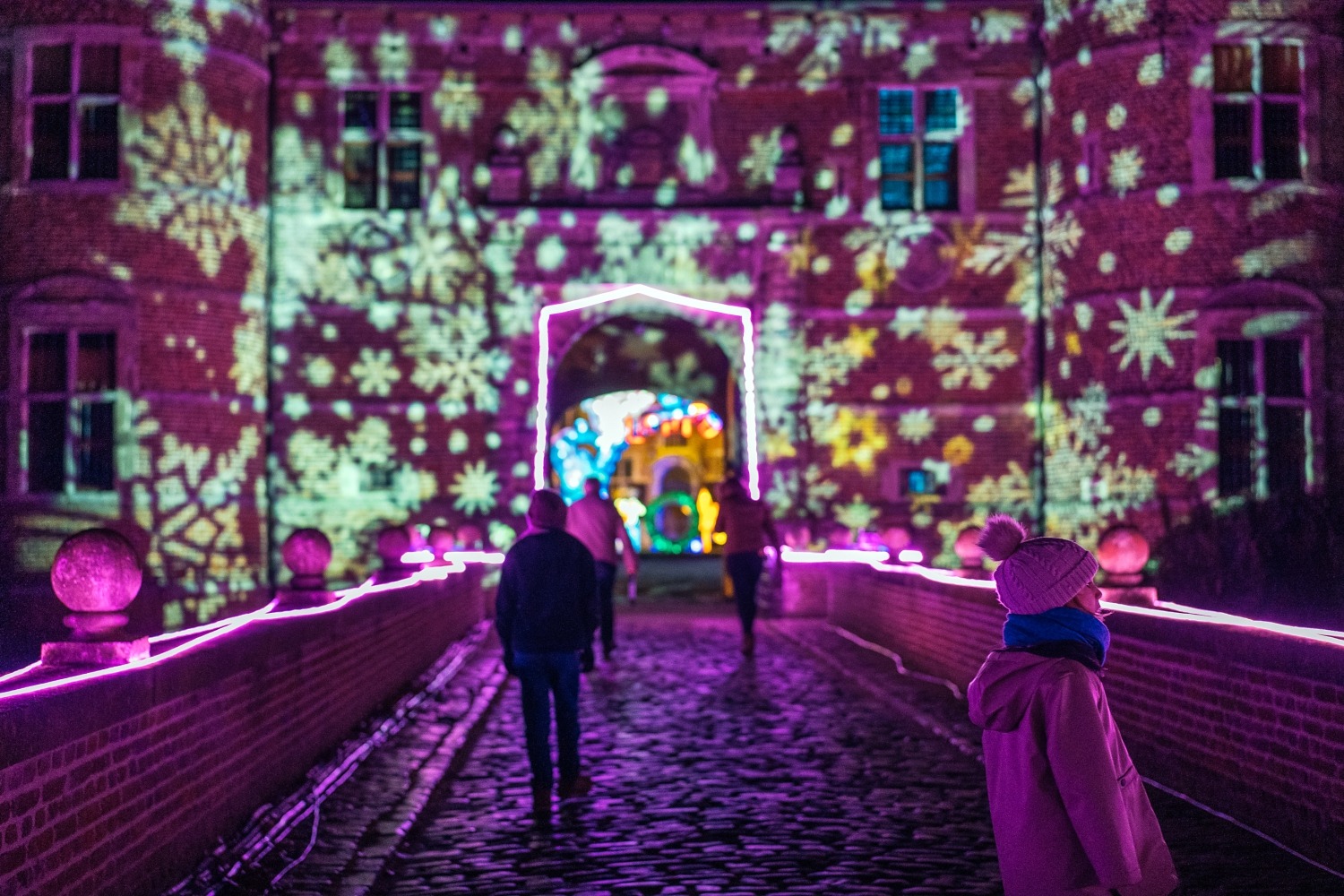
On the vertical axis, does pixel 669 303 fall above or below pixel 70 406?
above

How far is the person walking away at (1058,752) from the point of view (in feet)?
13.3

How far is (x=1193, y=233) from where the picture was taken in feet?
67.7

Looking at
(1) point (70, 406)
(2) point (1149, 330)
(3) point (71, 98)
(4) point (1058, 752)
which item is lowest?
(4) point (1058, 752)

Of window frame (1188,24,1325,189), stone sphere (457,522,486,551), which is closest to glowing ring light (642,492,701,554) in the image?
stone sphere (457,522,486,551)

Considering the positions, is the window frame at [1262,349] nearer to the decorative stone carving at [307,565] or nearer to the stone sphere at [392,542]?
the stone sphere at [392,542]

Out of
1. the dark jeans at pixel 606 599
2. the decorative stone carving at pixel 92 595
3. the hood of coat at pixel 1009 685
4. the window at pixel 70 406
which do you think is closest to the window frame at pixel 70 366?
the window at pixel 70 406

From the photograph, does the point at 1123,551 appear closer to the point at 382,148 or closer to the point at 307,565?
the point at 307,565

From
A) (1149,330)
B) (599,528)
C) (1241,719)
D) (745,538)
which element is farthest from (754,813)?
(1149,330)

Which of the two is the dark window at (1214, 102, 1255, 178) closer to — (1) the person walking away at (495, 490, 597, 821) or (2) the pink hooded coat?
(1) the person walking away at (495, 490, 597, 821)

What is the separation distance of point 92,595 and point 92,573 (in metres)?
0.09

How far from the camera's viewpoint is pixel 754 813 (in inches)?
314

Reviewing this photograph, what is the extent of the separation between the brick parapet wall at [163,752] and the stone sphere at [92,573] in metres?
0.39

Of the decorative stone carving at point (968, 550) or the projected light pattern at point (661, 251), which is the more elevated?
the projected light pattern at point (661, 251)

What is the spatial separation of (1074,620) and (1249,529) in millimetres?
11913
